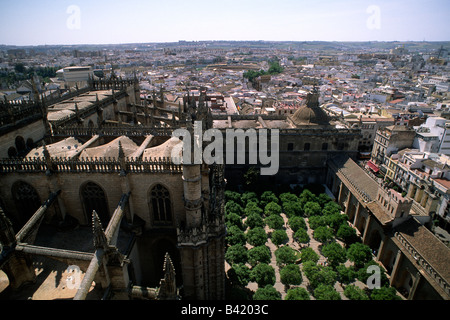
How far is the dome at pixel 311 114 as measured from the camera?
162 ft

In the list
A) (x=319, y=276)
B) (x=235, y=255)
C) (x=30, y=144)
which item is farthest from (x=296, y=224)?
(x=30, y=144)

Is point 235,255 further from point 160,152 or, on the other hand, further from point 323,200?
point 323,200

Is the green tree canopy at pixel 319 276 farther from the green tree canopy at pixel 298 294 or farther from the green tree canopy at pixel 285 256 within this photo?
the green tree canopy at pixel 298 294

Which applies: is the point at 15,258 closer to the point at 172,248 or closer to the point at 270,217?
the point at 172,248

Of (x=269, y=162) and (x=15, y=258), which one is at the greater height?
(x=15, y=258)

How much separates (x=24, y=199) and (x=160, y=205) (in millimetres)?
8855

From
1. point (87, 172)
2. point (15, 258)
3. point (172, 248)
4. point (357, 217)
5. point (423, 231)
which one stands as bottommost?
point (357, 217)

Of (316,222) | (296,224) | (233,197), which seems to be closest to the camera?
(296,224)

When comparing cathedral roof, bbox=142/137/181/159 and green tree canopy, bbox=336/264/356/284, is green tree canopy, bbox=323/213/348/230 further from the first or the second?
cathedral roof, bbox=142/137/181/159

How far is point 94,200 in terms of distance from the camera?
19.2m
